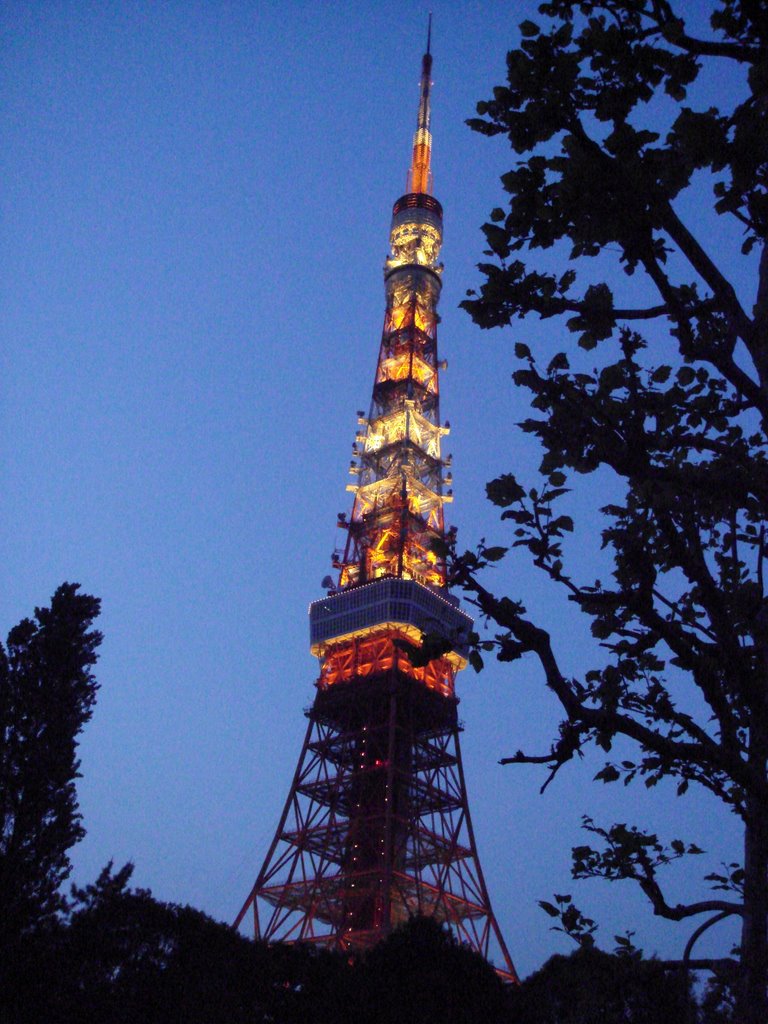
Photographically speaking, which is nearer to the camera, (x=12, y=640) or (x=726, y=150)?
(x=726, y=150)

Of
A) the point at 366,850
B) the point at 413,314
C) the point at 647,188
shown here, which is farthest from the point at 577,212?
the point at 413,314

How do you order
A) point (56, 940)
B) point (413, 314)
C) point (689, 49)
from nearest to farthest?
1. point (689, 49)
2. point (56, 940)
3. point (413, 314)

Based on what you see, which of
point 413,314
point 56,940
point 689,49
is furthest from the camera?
point 413,314

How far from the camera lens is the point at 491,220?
676 cm

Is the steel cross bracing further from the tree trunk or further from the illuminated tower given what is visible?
the tree trunk

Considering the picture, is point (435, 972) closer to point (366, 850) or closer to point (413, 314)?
point (366, 850)

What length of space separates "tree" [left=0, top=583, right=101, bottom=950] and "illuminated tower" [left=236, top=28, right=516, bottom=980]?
17337mm

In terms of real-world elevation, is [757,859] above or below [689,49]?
below

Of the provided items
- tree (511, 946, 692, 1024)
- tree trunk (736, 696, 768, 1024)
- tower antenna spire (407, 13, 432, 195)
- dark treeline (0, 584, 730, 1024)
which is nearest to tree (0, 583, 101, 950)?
dark treeline (0, 584, 730, 1024)

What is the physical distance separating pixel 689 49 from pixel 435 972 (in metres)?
27.8

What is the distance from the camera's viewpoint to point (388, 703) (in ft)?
164

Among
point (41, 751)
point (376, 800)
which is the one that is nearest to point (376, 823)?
point (376, 800)

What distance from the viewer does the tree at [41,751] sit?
20.1 metres

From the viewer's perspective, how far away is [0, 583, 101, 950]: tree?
20.1 meters
